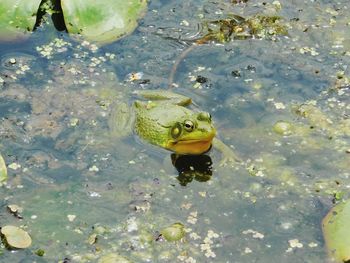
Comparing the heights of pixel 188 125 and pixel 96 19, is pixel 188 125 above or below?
below

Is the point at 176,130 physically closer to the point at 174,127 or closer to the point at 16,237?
the point at 174,127

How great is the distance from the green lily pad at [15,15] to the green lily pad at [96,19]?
28 cm

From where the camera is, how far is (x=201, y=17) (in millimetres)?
6430

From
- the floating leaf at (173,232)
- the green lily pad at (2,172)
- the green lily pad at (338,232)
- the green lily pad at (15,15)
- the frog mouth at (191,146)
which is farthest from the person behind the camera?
the green lily pad at (15,15)

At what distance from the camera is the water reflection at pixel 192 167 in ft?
16.2

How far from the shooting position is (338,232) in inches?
169

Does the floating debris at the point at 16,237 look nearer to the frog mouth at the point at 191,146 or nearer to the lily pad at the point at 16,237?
the lily pad at the point at 16,237

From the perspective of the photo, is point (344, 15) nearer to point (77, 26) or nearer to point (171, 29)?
point (171, 29)

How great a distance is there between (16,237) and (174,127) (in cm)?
144

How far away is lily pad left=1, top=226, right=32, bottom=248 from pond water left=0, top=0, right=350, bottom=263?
0.17ft

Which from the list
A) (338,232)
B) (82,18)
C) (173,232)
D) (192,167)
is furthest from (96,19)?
(338,232)

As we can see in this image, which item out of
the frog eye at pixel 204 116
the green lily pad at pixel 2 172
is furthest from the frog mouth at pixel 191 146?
the green lily pad at pixel 2 172

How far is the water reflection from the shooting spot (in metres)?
4.94

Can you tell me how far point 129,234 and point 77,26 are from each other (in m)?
2.27
